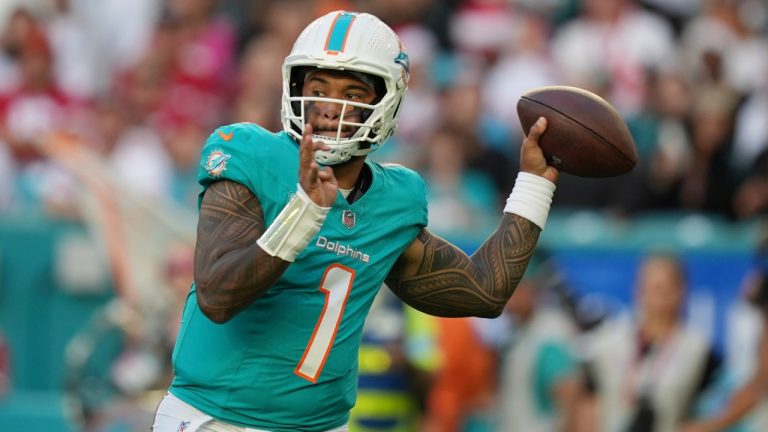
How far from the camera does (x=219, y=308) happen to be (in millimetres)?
3875

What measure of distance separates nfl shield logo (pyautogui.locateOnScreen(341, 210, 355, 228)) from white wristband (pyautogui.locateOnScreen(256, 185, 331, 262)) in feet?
1.19

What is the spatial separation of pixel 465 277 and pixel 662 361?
3187 millimetres

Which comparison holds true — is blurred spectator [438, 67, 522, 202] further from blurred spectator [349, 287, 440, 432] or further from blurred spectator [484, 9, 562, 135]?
blurred spectator [349, 287, 440, 432]

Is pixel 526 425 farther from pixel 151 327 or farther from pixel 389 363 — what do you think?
pixel 151 327

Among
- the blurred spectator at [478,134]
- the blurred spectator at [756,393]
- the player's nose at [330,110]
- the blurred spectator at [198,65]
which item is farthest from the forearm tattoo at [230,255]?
the blurred spectator at [198,65]

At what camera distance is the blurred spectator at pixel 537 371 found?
314 inches

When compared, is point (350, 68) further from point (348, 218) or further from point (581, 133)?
point (581, 133)

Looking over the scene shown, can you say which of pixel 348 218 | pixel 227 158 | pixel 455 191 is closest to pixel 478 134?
pixel 455 191

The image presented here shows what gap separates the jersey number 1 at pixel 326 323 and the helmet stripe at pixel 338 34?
611mm

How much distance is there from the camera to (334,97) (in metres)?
4.18

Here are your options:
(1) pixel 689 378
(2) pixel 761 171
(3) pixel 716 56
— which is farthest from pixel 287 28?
(1) pixel 689 378

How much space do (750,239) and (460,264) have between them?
4.13 metres

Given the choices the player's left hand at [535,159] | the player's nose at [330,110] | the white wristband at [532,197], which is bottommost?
the white wristband at [532,197]

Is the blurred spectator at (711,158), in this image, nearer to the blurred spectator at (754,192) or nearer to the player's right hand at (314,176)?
the blurred spectator at (754,192)
